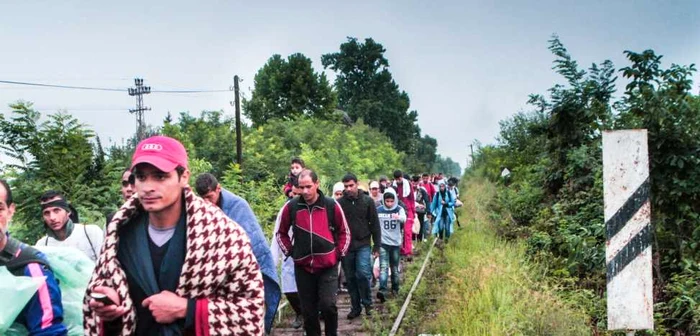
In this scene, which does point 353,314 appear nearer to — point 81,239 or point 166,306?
point 81,239

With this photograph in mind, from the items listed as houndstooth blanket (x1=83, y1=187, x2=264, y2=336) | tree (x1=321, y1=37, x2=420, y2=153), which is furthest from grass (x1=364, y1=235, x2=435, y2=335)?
tree (x1=321, y1=37, x2=420, y2=153)

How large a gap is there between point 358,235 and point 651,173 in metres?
3.70

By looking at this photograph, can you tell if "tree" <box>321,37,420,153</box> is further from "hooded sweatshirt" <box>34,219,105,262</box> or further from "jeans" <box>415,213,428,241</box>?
"hooded sweatshirt" <box>34,219,105,262</box>

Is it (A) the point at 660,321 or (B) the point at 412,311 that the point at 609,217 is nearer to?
(A) the point at 660,321

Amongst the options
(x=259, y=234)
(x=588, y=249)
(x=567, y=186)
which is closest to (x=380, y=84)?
(x=567, y=186)

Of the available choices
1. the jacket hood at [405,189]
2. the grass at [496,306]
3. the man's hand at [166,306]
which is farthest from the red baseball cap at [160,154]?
the jacket hood at [405,189]

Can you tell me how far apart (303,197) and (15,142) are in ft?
15.2

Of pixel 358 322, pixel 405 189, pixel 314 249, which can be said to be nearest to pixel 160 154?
pixel 314 249

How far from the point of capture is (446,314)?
7973 mm

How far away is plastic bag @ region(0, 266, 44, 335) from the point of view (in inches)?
114

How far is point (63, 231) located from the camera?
570 centimetres

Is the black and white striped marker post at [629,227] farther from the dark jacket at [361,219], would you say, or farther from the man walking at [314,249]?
the dark jacket at [361,219]

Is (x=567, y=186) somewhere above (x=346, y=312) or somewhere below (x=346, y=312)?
above

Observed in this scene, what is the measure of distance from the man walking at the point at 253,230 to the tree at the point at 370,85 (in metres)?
63.1
